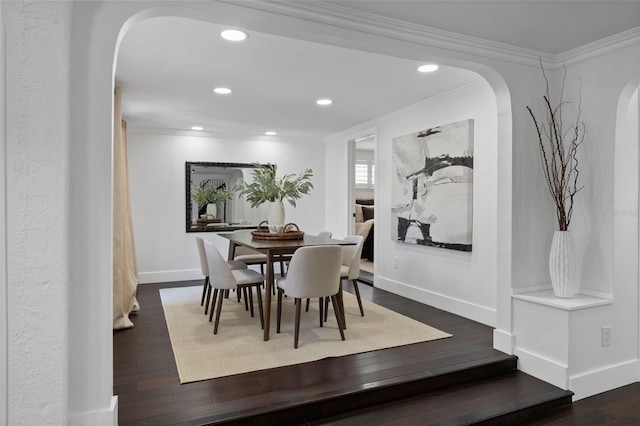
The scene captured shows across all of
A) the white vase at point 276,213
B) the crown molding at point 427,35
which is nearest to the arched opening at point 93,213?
the crown molding at point 427,35

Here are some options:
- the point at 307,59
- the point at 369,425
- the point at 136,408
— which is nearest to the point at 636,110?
the point at 307,59

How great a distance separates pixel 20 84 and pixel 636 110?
3596 millimetres

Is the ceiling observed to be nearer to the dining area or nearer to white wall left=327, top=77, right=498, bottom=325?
white wall left=327, top=77, right=498, bottom=325

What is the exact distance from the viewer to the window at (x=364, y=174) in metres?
8.53

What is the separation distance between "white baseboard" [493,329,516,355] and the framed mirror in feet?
13.7

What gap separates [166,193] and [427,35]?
4.51m

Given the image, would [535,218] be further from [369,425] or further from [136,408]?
[136,408]

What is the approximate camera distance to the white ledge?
2646 millimetres

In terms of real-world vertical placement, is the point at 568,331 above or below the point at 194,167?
below

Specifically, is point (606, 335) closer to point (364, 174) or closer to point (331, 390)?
point (331, 390)

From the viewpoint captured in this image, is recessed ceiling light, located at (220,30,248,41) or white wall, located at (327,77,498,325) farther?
white wall, located at (327,77,498,325)

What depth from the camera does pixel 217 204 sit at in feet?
20.4

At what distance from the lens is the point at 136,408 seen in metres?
2.24

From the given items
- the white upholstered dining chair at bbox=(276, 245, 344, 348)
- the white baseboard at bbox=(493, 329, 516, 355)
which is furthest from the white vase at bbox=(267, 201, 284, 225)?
the white baseboard at bbox=(493, 329, 516, 355)
